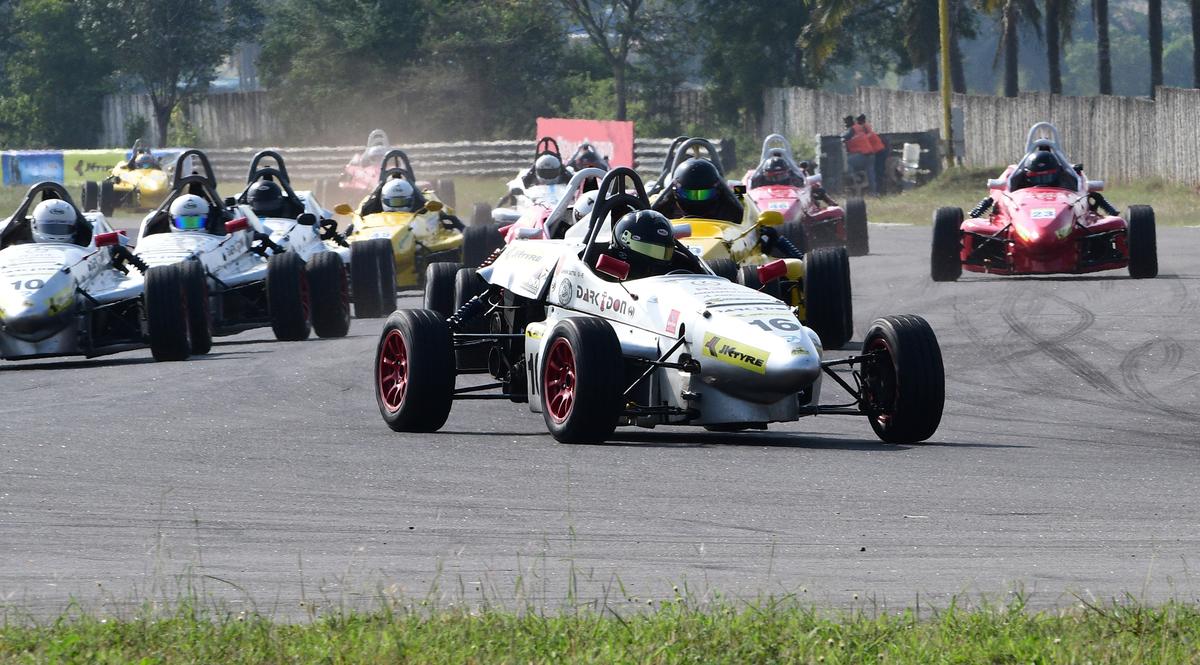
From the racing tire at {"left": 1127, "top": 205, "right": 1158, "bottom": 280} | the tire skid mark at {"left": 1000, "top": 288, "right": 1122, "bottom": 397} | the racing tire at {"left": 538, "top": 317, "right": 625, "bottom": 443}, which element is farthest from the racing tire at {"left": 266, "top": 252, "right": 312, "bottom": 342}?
the racing tire at {"left": 1127, "top": 205, "right": 1158, "bottom": 280}

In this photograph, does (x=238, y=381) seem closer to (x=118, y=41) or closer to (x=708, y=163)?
(x=708, y=163)

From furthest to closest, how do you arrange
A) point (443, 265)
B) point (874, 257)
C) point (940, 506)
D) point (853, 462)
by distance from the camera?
point (874, 257)
point (443, 265)
point (853, 462)
point (940, 506)

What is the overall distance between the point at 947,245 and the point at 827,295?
28.7 ft

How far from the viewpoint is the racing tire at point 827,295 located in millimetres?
16625

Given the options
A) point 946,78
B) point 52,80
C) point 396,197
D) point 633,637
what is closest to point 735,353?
point 633,637

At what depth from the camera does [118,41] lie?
250 feet

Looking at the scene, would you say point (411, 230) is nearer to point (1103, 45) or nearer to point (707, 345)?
point (707, 345)

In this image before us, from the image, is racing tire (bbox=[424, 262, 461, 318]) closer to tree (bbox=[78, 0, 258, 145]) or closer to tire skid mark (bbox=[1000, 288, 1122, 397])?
tire skid mark (bbox=[1000, 288, 1122, 397])

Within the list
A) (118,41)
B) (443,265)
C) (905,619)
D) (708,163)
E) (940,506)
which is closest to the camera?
(905,619)

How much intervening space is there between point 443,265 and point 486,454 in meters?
4.42

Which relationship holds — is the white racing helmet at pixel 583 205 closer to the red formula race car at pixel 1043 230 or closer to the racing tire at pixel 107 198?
the red formula race car at pixel 1043 230

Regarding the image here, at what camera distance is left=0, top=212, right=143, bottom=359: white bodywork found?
18.2m

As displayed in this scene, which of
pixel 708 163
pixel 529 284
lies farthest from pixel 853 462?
pixel 708 163

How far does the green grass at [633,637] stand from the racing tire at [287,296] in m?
13.6
